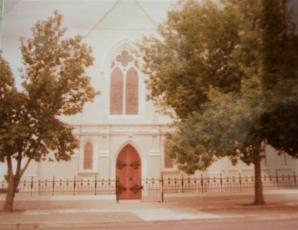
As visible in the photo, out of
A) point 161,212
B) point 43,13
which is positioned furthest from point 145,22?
point 161,212

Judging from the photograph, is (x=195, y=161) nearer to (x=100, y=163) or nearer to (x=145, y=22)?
(x=100, y=163)

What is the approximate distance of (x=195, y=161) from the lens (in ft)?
21.8

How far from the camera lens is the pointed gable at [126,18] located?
6804mm

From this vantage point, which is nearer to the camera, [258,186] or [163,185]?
[258,186]

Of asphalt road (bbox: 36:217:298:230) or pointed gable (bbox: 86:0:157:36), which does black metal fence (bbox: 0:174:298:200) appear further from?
pointed gable (bbox: 86:0:157:36)

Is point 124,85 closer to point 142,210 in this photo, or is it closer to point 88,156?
point 88,156

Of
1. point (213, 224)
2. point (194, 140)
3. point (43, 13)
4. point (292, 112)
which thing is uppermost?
point (43, 13)

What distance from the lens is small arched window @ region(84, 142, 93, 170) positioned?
7.55 metres

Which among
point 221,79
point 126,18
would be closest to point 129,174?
point 221,79

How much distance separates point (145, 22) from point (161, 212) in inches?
145

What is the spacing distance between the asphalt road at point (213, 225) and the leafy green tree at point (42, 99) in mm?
1849

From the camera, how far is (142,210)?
6.61 meters

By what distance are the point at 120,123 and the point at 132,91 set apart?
0.79m

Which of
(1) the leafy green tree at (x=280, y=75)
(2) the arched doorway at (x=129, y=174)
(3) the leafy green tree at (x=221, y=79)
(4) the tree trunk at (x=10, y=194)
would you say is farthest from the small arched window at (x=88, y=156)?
(1) the leafy green tree at (x=280, y=75)
